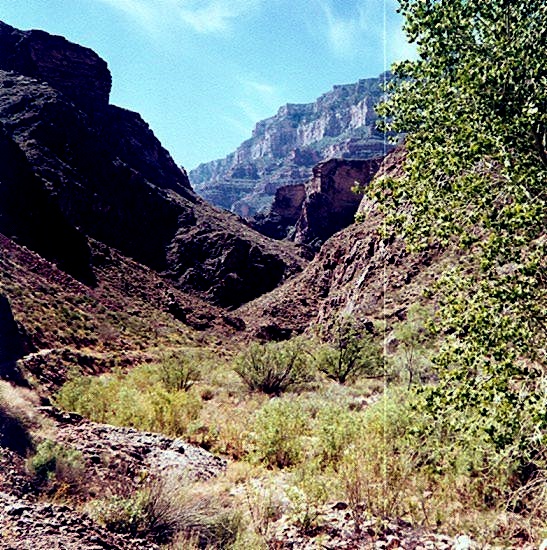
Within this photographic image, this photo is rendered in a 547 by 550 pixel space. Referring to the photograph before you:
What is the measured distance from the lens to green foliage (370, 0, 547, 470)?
518 cm

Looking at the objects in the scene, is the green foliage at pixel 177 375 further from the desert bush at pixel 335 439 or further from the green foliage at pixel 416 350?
the desert bush at pixel 335 439

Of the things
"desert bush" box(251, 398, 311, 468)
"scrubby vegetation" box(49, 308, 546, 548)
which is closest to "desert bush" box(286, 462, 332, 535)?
"scrubby vegetation" box(49, 308, 546, 548)

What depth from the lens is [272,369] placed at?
16766 mm

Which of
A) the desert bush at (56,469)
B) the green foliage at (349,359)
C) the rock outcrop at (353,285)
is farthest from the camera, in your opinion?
the rock outcrop at (353,285)

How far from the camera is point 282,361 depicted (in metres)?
17.3

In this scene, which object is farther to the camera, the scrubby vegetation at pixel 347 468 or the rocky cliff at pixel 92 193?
the rocky cliff at pixel 92 193

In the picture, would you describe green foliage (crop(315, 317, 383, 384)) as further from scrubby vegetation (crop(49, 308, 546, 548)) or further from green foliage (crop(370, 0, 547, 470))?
green foliage (crop(370, 0, 547, 470))

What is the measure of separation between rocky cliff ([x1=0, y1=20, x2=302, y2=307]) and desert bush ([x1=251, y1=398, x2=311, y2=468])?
39.7m

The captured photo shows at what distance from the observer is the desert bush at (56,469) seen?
5332 mm

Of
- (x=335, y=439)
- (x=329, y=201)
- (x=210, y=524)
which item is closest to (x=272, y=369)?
(x=335, y=439)

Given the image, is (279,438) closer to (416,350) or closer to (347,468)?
(347,468)

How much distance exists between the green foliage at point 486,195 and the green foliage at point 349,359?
13.6 meters

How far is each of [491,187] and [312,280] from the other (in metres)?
50.8

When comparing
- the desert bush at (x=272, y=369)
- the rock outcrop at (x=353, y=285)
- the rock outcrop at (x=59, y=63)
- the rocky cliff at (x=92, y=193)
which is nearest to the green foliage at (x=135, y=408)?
the desert bush at (x=272, y=369)
